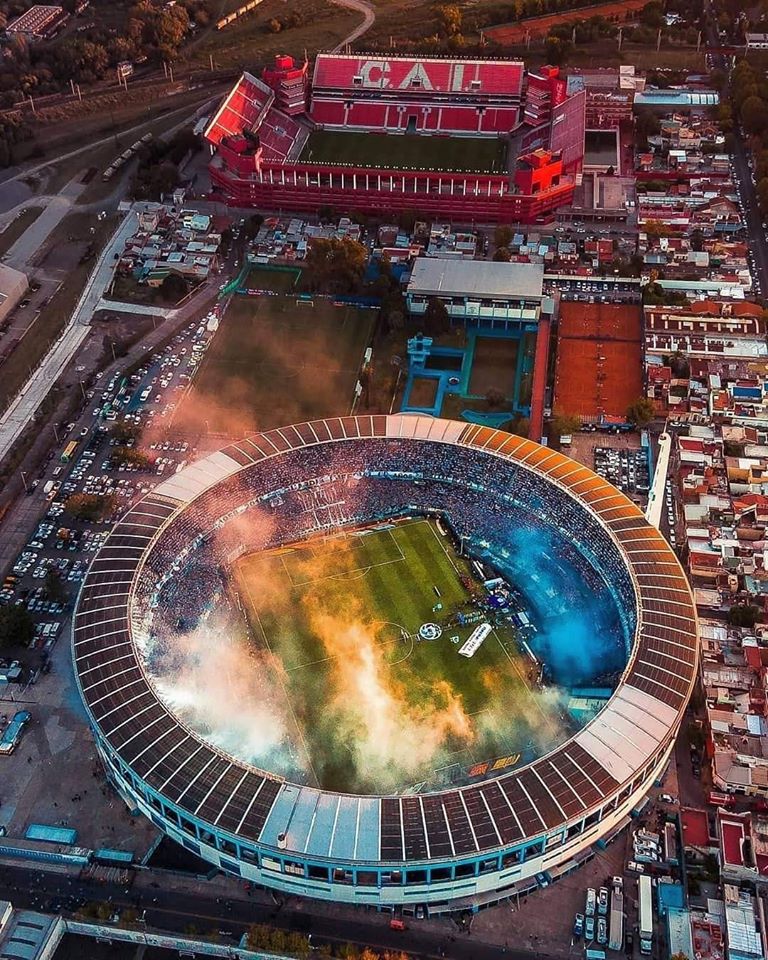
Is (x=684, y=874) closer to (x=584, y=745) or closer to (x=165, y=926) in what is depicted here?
(x=584, y=745)

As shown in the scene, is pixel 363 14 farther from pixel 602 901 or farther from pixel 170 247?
pixel 602 901

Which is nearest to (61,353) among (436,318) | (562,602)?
(436,318)

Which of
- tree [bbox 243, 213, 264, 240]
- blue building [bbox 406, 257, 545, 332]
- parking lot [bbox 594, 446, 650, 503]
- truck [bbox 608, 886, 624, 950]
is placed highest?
tree [bbox 243, 213, 264, 240]

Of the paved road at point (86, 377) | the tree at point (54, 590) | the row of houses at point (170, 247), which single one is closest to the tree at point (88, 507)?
the paved road at point (86, 377)

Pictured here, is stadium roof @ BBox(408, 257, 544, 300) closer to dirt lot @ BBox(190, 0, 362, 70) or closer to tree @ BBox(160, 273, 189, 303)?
tree @ BBox(160, 273, 189, 303)

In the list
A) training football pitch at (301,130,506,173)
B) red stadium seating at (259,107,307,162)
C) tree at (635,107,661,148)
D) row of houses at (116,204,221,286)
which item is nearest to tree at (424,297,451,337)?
row of houses at (116,204,221,286)

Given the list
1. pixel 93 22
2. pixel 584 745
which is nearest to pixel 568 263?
pixel 584 745
